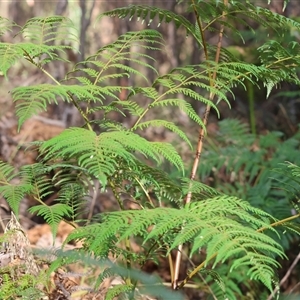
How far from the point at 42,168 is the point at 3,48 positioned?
393mm

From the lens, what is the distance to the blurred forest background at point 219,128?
2.97 metres

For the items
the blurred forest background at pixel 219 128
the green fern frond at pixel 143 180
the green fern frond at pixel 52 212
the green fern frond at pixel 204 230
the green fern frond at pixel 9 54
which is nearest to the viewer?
the green fern frond at pixel 204 230

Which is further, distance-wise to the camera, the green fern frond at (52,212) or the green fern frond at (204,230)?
the green fern frond at (52,212)

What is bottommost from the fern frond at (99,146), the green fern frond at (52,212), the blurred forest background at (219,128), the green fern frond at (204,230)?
the blurred forest background at (219,128)

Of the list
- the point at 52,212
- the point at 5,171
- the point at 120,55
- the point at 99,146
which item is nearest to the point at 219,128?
the point at 120,55

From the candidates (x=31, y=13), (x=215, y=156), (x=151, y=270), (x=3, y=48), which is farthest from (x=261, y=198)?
(x=31, y=13)

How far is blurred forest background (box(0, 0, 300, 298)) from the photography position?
2.97 metres

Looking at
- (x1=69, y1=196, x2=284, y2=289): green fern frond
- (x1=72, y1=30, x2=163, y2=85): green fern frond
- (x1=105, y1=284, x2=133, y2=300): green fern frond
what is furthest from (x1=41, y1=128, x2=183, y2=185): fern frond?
(x1=105, y1=284, x2=133, y2=300): green fern frond

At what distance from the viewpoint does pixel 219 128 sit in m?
4.48

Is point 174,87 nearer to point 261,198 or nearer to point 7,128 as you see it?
point 261,198

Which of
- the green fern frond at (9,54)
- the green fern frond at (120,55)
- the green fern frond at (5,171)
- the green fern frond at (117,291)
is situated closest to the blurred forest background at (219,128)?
the green fern frond at (5,171)

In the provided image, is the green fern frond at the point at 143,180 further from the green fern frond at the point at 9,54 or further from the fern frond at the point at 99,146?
the green fern frond at the point at 9,54

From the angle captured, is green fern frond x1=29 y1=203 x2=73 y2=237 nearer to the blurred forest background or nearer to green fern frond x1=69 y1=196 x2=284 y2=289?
green fern frond x1=69 y1=196 x2=284 y2=289

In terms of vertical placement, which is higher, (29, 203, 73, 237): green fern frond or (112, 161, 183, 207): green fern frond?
(112, 161, 183, 207): green fern frond
